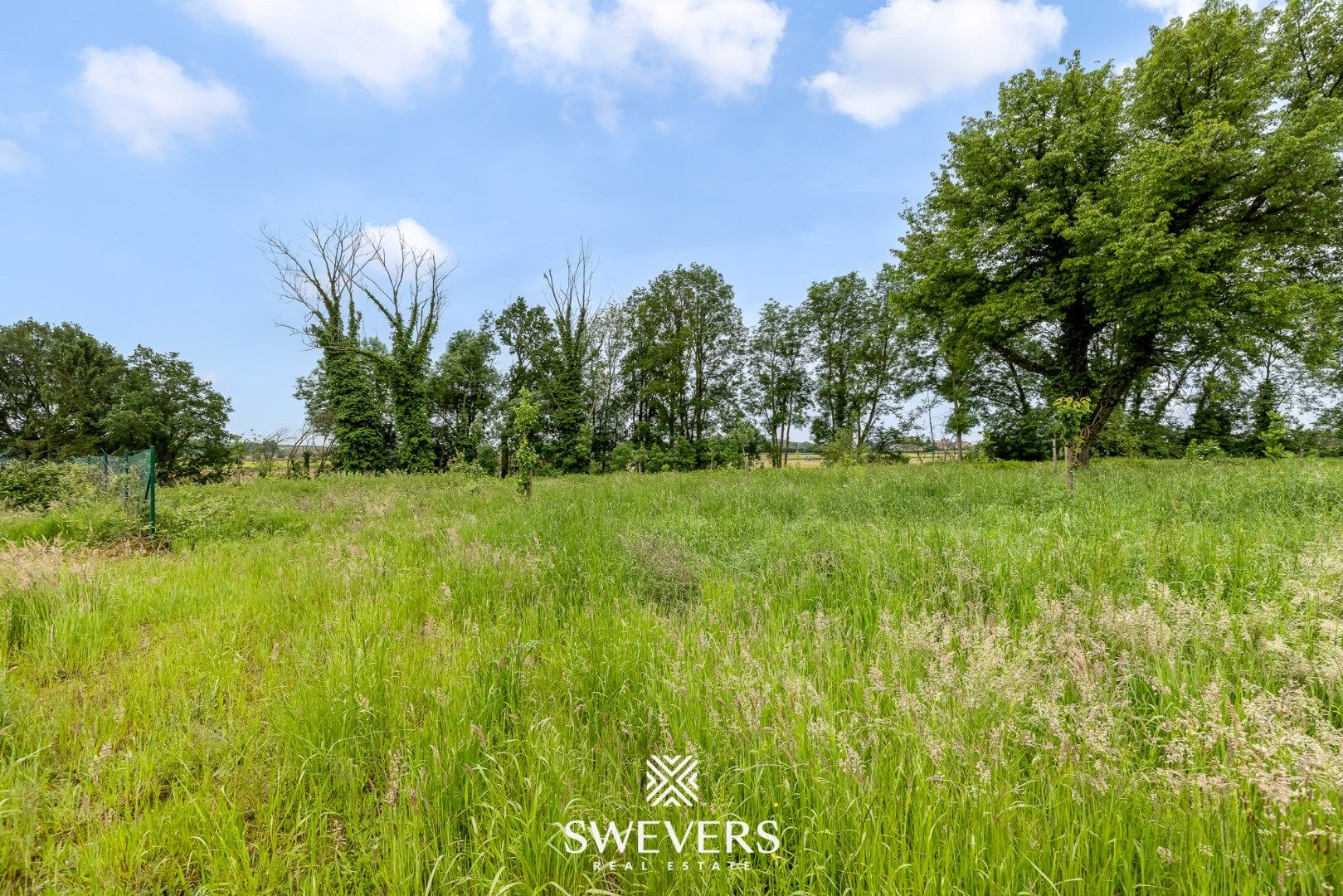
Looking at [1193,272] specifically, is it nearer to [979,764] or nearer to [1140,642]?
[1140,642]

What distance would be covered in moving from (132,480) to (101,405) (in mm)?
31234

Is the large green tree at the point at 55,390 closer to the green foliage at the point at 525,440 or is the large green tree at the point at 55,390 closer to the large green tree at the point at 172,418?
the large green tree at the point at 172,418

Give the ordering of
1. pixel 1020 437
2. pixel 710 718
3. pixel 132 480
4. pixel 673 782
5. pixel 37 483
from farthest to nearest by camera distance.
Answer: pixel 1020 437, pixel 37 483, pixel 132 480, pixel 710 718, pixel 673 782

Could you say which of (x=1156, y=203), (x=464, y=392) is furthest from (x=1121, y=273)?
(x=464, y=392)

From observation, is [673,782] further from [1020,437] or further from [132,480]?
[1020,437]

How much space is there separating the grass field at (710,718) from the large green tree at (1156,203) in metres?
14.9

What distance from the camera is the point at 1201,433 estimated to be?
30.7 meters

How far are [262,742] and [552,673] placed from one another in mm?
1444

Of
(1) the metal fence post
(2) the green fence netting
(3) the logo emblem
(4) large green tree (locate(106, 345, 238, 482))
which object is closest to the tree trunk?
(3) the logo emblem

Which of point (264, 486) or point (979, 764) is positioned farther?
point (264, 486)

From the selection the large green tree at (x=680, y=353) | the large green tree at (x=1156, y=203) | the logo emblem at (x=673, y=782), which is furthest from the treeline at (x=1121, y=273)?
the logo emblem at (x=673, y=782)

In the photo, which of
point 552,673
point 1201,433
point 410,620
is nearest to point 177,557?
point 410,620

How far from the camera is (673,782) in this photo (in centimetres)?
191

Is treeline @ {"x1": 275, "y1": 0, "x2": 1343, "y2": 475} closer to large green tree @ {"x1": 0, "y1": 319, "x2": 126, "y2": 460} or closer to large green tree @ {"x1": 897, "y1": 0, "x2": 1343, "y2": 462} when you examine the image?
large green tree @ {"x1": 897, "y1": 0, "x2": 1343, "y2": 462}
